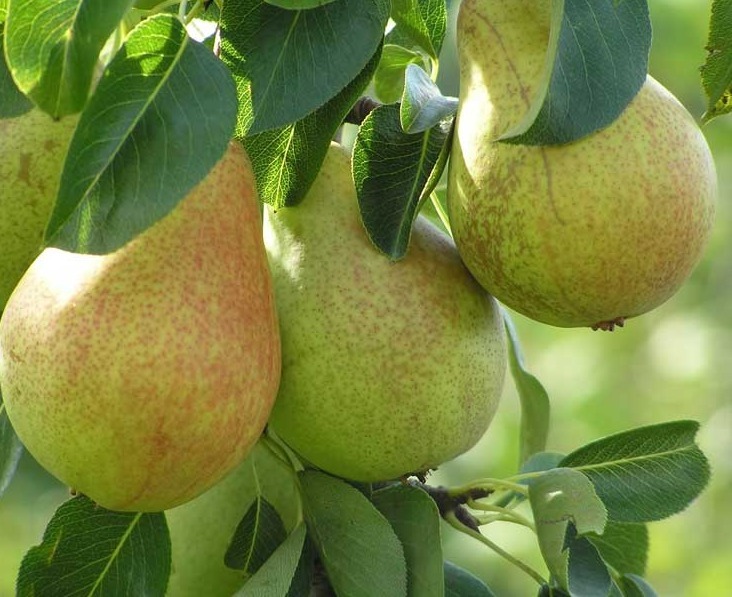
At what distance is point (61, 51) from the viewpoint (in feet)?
3.81

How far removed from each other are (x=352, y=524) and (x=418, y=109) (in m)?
0.51

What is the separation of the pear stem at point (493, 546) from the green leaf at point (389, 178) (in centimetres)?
43

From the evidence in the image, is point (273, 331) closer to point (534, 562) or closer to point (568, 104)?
point (568, 104)

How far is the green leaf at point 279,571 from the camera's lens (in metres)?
1.43

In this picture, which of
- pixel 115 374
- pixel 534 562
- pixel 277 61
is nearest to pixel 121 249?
pixel 115 374

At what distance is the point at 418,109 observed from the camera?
1.46 meters

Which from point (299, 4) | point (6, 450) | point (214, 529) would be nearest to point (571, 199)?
point (299, 4)

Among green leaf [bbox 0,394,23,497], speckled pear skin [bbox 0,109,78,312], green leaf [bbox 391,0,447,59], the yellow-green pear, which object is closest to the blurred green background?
the yellow-green pear

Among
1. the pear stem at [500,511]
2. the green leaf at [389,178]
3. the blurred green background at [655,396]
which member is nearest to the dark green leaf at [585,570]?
the pear stem at [500,511]

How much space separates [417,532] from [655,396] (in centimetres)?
281

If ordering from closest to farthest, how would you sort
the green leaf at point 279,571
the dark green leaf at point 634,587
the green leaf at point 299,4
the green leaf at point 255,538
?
the green leaf at point 299,4 → the green leaf at point 279,571 → the green leaf at point 255,538 → the dark green leaf at point 634,587

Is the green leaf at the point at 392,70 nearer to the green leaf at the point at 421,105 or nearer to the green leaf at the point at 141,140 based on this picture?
the green leaf at the point at 421,105

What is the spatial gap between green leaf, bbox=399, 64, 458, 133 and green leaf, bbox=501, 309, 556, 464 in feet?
1.49

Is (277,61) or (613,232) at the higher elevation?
(277,61)
